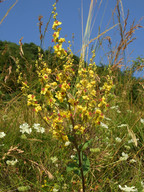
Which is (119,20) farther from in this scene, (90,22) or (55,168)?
(55,168)

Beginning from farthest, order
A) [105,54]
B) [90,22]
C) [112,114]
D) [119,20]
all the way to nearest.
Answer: [105,54]
[112,114]
[119,20]
[90,22]

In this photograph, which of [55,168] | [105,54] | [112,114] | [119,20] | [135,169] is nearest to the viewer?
[55,168]

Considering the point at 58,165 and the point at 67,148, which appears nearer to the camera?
the point at 58,165

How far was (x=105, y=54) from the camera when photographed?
11.2ft

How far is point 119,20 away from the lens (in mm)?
2824

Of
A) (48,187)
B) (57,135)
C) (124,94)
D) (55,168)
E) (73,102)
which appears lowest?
(48,187)

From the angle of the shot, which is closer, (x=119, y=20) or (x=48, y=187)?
(x=48, y=187)

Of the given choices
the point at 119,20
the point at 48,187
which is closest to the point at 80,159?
the point at 48,187

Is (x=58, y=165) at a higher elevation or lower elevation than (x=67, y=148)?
lower

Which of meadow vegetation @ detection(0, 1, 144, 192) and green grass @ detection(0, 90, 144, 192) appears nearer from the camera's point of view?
meadow vegetation @ detection(0, 1, 144, 192)

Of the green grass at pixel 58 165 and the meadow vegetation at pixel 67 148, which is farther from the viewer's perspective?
the green grass at pixel 58 165

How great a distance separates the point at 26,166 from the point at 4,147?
0.29 metres

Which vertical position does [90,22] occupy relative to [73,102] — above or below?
above

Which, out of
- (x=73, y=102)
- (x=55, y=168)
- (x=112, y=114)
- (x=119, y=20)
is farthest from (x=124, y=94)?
(x=73, y=102)
